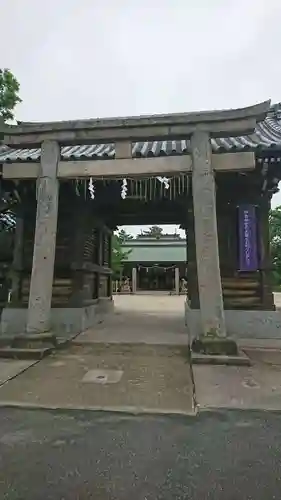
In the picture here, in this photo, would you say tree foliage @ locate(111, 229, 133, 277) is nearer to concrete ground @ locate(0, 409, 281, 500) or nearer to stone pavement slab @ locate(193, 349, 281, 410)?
stone pavement slab @ locate(193, 349, 281, 410)

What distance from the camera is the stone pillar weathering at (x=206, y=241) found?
5543 millimetres

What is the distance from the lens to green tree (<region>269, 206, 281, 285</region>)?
2767 cm

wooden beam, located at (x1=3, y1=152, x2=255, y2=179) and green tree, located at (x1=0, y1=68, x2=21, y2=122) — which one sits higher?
green tree, located at (x1=0, y1=68, x2=21, y2=122)

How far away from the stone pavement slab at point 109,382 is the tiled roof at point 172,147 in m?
3.64

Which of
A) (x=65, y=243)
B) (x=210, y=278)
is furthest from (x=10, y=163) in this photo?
(x=210, y=278)

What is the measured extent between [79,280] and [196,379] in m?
4.69

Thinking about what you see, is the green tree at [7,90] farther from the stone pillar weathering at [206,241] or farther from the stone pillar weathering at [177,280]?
the stone pillar weathering at [177,280]

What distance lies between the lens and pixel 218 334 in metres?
5.48

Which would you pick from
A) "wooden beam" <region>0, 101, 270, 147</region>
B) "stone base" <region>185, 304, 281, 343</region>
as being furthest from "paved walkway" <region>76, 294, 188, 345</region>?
"wooden beam" <region>0, 101, 270, 147</region>

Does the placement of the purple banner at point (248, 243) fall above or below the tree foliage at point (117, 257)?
below

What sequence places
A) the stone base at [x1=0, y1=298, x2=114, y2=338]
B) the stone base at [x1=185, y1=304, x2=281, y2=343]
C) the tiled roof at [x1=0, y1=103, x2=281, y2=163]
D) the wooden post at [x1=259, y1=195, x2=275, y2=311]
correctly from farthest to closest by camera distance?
the stone base at [x1=0, y1=298, x2=114, y2=338] < the wooden post at [x1=259, y1=195, x2=275, y2=311] < the stone base at [x1=185, y1=304, x2=281, y2=343] < the tiled roof at [x1=0, y1=103, x2=281, y2=163]

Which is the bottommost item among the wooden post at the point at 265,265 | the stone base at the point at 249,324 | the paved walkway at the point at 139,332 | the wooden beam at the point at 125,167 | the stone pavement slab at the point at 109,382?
the stone pavement slab at the point at 109,382

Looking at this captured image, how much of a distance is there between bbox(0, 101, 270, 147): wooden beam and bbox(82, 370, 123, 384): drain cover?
3.96m

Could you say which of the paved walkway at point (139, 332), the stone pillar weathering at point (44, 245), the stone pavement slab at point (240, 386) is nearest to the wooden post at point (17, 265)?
the paved walkway at point (139, 332)
